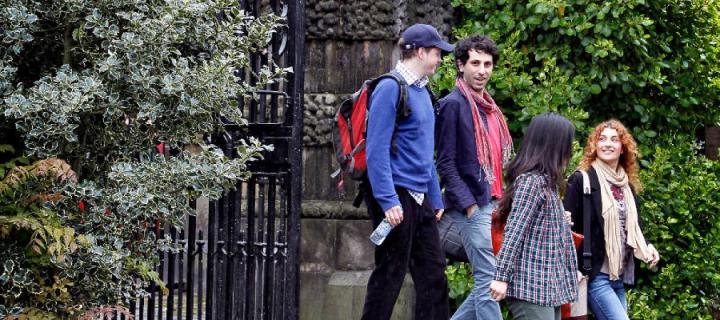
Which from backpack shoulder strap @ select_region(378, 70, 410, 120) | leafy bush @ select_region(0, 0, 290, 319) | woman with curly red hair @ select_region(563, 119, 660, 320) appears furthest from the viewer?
woman with curly red hair @ select_region(563, 119, 660, 320)

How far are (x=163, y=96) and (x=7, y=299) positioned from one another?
1.19 meters

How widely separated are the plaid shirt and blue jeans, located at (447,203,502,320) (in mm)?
1386

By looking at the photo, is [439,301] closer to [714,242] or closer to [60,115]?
[60,115]

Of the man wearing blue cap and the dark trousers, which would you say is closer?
the man wearing blue cap

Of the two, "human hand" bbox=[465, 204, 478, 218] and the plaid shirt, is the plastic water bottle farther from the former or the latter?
the plaid shirt

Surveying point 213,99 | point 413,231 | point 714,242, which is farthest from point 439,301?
point 714,242

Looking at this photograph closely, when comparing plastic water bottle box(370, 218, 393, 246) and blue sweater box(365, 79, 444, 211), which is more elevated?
blue sweater box(365, 79, 444, 211)

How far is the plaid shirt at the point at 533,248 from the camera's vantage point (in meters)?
6.42

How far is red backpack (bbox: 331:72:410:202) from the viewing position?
7.54 m

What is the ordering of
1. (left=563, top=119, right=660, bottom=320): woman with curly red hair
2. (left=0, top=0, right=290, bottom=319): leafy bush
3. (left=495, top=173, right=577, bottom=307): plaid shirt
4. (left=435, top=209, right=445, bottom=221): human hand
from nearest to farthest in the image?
(left=0, top=0, right=290, bottom=319): leafy bush < (left=495, top=173, right=577, bottom=307): plaid shirt < (left=435, top=209, right=445, bottom=221): human hand < (left=563, top=119, right=660, bottom=320): woman with curly red hair

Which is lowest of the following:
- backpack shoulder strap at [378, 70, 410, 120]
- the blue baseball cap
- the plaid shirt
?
the plaid shirt

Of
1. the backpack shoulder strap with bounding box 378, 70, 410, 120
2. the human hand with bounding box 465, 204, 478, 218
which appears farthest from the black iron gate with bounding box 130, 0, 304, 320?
the human hand with bounding box 465, 204, 478, 218

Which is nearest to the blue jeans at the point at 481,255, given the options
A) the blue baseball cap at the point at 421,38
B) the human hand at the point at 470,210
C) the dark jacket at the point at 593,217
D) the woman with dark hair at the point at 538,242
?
the human hand at the point at 470,210

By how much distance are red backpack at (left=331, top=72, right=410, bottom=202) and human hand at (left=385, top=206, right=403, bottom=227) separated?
0.35 m
